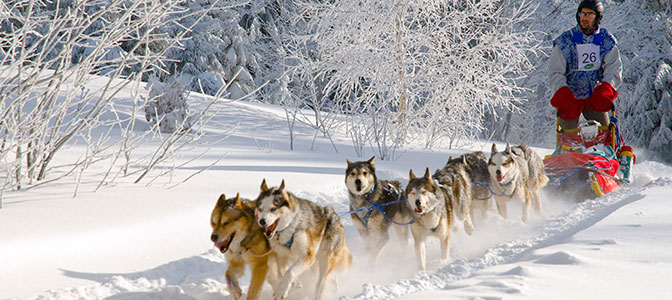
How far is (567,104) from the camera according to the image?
21.0 ft

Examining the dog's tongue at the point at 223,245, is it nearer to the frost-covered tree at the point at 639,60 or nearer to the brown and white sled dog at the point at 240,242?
the brown and white sled dog at the point at 240,242

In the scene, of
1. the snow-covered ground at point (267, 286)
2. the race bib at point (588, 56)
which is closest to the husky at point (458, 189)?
the snow-covered ground at point (267, 286)

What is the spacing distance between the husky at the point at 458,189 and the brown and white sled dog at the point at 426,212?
346 mm

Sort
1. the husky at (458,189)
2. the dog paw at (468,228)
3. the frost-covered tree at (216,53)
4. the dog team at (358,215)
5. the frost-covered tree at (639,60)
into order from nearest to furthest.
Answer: the dog team at (358,215), the husky at (458,189), the dog paw at (468,228), the frost-covered tree at (639,60), the frost-covered tree at (216,53)

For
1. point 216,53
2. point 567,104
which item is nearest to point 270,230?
point 567,104

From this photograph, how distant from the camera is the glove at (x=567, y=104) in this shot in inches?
252

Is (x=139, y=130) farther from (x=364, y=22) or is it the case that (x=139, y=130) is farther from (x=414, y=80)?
(x=414, y=80)

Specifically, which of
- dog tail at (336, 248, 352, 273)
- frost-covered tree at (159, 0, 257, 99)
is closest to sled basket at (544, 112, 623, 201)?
dog tail at (336, 248, 352, 273)

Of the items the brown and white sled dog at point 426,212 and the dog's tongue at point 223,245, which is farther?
the brown and white sled dog at point 426,212

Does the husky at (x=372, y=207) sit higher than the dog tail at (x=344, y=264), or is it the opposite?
the husky at (x=372, y=207)

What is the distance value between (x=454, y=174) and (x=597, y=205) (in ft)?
5.67

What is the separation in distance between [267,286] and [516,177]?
8.99ft

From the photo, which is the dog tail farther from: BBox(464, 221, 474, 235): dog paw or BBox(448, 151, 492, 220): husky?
BBox(448, 151, 492, 220): husky

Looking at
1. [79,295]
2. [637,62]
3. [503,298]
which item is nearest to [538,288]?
[503,298]
